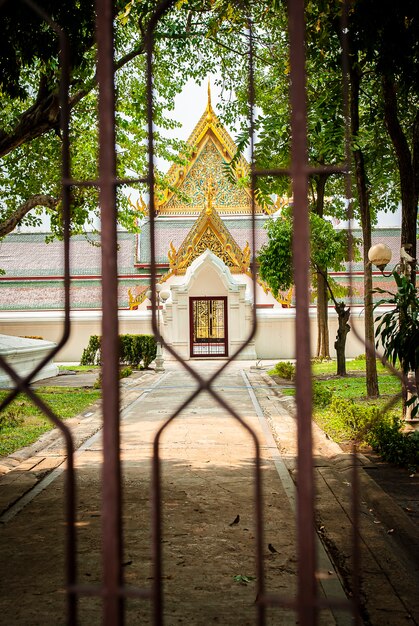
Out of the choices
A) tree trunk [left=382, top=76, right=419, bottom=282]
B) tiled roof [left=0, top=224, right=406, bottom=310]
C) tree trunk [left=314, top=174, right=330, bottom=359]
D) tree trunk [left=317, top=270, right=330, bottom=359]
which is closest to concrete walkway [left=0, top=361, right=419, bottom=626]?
tree trunk [left=382, top=76, right=419, bottom=282]

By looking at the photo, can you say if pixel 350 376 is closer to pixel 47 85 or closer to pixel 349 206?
pixel 47 85

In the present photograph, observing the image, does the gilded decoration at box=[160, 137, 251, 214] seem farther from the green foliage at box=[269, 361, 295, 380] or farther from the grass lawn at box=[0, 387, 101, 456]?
the grass lawn at box=[0, 387, 101, 456]

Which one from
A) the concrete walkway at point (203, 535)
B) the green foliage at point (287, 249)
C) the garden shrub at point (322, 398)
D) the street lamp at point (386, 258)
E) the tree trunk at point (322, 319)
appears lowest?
the garden shrub at point (322, 398)

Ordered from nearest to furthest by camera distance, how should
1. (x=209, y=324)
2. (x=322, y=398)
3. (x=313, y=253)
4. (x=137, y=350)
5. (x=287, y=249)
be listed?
1. (x=322, y=398)
2. (x=313, y=253)
3. (x=287, y=249)
4. (x=137, y=350)
5. (x=209, y=324)

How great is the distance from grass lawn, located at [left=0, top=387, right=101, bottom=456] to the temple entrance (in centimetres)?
861

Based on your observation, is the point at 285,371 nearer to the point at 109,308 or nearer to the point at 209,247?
the point at 209,247

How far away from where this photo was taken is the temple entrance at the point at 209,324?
1983 cm

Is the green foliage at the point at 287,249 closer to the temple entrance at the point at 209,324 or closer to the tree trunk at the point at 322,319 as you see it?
the tree trunk at the point at 322,319

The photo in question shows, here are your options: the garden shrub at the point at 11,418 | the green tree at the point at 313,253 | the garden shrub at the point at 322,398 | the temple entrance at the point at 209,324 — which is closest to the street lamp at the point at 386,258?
the garden shrub at the point at 322,398

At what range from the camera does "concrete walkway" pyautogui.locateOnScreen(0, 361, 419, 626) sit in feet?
8.61

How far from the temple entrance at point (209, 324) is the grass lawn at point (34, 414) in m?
8.61

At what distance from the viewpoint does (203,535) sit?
3.53 metres

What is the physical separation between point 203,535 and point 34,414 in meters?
5.58

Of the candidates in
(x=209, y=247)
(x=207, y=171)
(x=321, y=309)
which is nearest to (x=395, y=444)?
(x=321, y=309)
